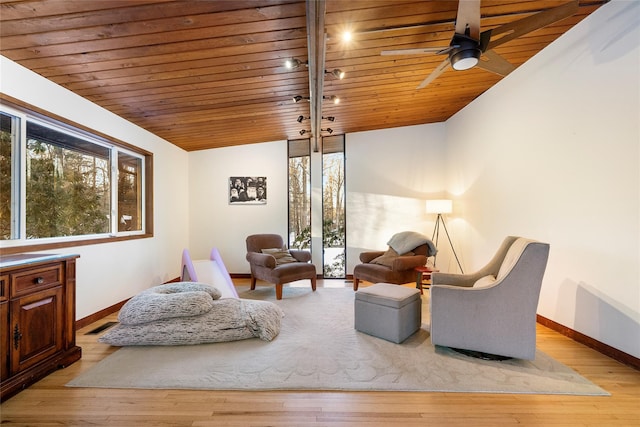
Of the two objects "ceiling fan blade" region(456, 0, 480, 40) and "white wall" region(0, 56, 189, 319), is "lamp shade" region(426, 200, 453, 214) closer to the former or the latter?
"ceiling fan blade" region(456, 0, 480, 40)

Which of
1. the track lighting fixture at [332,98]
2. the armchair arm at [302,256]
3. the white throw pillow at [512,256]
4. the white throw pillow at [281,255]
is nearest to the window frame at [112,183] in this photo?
the white throw pillow at [281,255]

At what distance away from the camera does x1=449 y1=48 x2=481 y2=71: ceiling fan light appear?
6.89 ft

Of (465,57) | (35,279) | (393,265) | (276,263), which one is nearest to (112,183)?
(35,279)

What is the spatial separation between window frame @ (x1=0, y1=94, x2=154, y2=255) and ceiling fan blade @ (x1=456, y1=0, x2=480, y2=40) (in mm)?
3361

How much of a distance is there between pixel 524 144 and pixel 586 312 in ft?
5.84

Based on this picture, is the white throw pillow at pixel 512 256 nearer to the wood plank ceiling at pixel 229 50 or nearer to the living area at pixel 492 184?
the living area at pixel 492 184

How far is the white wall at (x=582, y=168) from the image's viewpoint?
7.13 ft

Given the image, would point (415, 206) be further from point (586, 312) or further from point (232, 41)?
point (232, 41)

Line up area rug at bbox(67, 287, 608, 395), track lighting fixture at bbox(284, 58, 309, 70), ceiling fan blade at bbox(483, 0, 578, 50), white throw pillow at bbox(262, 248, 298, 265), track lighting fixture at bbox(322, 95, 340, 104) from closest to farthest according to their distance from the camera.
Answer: ceiling fan blade at bbox(483, 0, 578, 50) < area rug at bbox(67, 287, 608, 395) < track lighting fixture at bbox(284, 58, 309, 70) < track lighting fixture at bbox(322, 95, 340, 104) < white throw pillow at bbox(262, 248, 298, 265)

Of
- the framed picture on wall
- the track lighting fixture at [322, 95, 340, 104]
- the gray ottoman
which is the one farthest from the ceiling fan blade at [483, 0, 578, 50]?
the framed picture on wall

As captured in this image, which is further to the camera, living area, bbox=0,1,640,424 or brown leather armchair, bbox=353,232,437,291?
brown leather armchair, bbox=353,232,437,291

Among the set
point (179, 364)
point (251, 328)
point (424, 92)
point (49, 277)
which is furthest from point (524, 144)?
point (49, 277)

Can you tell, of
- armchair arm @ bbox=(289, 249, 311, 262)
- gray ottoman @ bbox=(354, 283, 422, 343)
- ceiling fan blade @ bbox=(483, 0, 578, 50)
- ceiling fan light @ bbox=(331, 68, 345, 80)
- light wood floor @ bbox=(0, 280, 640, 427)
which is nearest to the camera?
light wood floor @ bbox=(0, 280, 640, 427)

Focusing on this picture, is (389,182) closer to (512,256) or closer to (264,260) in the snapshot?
(264,260)
